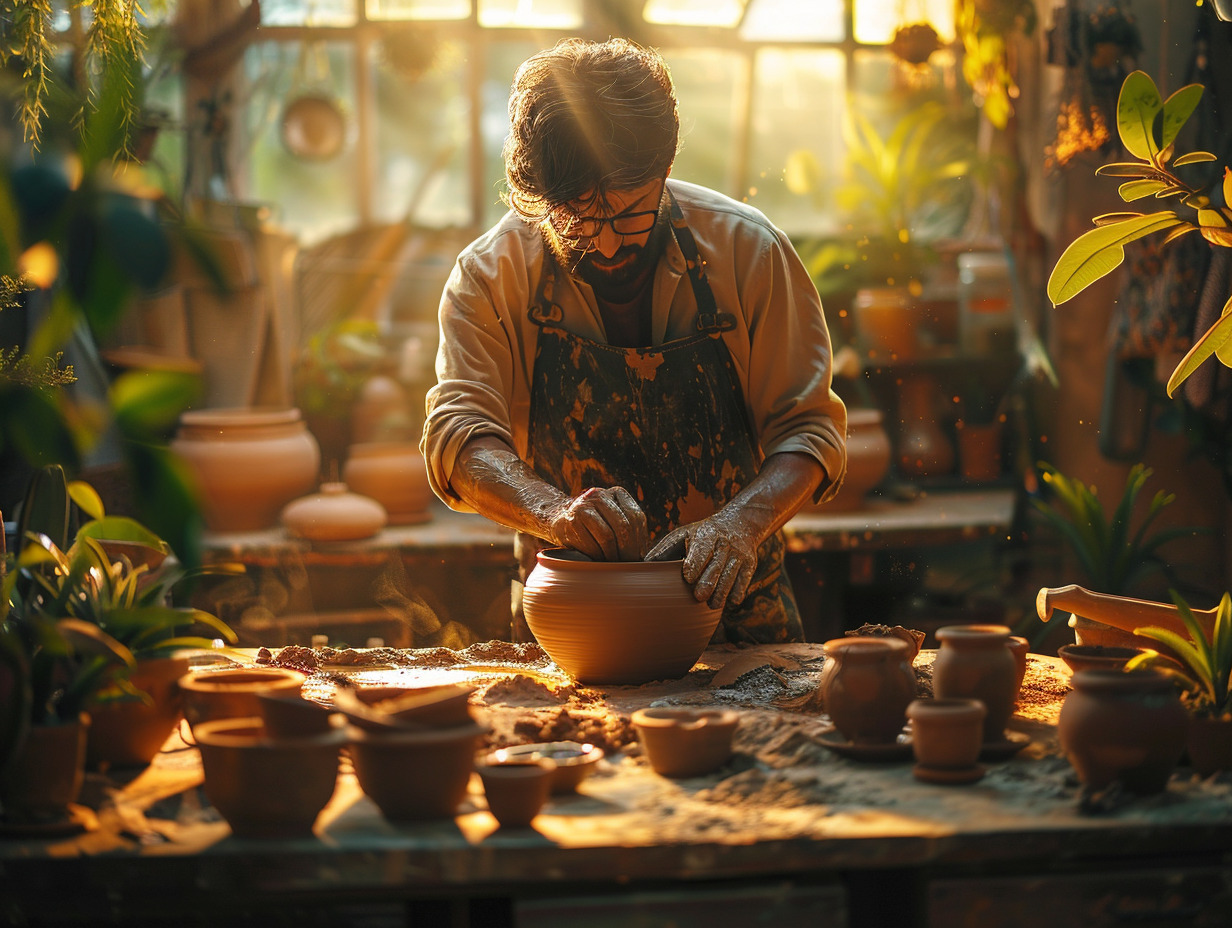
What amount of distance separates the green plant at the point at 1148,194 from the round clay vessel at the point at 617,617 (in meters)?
0.91

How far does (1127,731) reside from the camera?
5.23 ft

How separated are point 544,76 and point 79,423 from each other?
146 centimetres

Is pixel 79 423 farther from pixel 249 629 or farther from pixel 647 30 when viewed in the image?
pixel 647 30

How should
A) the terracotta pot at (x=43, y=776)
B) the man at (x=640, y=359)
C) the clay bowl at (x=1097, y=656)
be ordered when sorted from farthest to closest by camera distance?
the man at (x=640, y=359) → the clay bowl at (x=1097, y=656) → the terracotta pot at (x=43, y=776)

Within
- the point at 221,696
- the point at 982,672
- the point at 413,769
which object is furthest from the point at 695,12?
the point at 413,769

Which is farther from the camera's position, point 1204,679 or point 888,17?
point 888,17

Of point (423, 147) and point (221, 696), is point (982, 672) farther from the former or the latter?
point (423, 147)

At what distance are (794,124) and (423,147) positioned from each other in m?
2.03

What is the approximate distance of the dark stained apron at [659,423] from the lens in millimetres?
2711

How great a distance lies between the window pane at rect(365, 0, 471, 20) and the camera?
609 cm

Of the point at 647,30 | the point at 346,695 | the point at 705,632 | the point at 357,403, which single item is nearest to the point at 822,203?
the point at 647,30

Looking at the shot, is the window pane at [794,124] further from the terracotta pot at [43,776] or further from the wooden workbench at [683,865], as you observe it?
the terracotta pot at [43,776]

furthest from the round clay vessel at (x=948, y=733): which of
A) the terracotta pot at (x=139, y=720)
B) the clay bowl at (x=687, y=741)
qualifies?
the terracotta pot at (x=139, y=720)

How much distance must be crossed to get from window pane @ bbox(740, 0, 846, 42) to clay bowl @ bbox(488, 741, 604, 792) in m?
5.19
